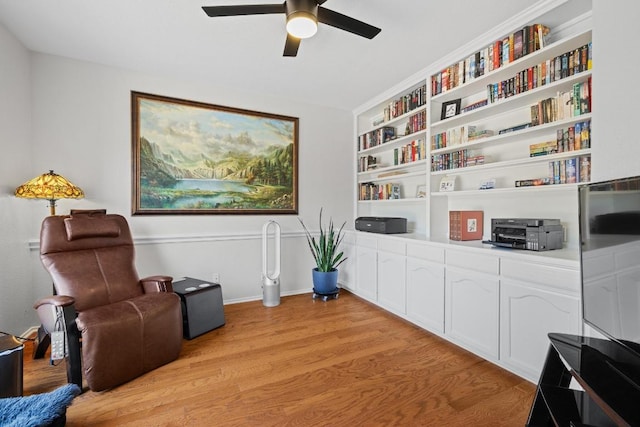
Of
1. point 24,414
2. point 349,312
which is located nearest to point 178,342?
point 24,414

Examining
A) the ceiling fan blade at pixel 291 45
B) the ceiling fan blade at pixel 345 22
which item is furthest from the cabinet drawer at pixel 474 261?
the ceiling fan blade at pixel 291 45

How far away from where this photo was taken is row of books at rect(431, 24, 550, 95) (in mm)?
1965

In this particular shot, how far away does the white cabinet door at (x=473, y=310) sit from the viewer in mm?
1962

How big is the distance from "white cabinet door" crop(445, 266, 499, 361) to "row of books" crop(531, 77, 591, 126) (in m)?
1.15

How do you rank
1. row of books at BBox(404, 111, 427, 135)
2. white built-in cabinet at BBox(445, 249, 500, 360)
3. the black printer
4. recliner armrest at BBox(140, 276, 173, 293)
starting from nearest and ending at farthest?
the black printer → white built-in cabinet at BBox(445, 249, 500, 360) → recliner armrest at BBox(140, 276, 173, 293) → row of books at BBox(404, 111, 427, 135)

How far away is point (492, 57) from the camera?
2215 millimetres

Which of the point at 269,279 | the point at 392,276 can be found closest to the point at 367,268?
the point at 392,276

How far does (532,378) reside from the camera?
1.75 metres

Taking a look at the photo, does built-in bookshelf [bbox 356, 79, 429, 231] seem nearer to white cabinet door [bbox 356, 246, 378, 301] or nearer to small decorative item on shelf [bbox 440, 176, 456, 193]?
small decorative item on shelf [bbox 440, 176, 456, 193]

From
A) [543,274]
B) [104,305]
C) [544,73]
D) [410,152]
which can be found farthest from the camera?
[410,152]

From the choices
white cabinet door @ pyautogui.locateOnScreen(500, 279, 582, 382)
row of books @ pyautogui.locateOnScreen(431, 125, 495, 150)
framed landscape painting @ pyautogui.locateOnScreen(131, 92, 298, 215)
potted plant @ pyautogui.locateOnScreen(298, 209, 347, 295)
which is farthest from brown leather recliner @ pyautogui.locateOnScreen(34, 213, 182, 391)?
row of books @ pyautogui.locateOnScreen(431, 125, 495, 150)

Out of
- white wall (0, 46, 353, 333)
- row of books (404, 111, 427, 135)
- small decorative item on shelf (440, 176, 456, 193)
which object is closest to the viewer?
white wall (0, 46, 353, 333)

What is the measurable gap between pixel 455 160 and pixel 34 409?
318cm

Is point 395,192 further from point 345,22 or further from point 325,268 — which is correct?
point 345,22
